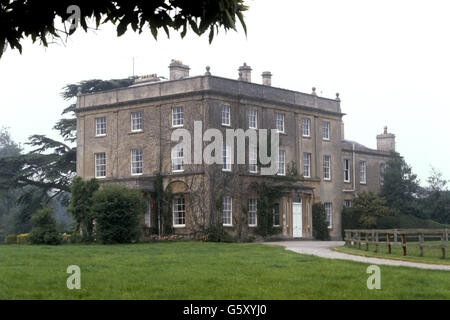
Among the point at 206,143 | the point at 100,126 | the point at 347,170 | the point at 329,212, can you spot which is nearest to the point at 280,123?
the point at 206,143

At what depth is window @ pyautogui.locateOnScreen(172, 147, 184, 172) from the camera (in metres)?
39.4

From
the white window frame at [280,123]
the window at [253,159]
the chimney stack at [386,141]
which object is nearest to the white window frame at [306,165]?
the white window frame at [280,123]

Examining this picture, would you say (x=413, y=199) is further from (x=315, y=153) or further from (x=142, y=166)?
(x=142, y=166)

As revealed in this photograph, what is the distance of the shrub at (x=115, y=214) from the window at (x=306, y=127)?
1360cm

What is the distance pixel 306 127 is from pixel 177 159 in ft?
31.7

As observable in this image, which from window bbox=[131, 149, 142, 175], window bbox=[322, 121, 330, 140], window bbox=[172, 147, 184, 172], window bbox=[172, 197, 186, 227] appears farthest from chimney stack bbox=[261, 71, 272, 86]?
window bbox=[172, 197, 186, 227]

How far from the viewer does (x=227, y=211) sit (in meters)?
39.4

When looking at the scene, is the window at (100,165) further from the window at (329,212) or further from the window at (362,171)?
the window at (362,171)

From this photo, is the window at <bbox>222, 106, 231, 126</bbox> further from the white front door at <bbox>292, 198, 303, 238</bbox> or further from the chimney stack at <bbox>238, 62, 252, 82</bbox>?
the white front door at <bbox>292, 198, 303, 238</bbox>

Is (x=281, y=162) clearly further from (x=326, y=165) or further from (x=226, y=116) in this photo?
(x=226, y=116)

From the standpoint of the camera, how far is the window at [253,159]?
40.7 metres
